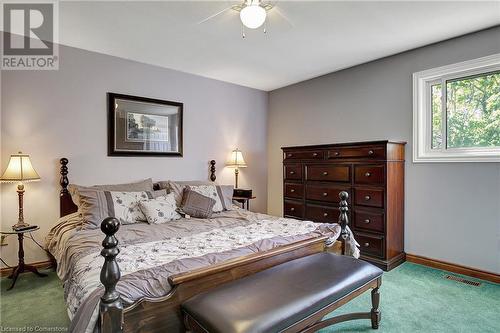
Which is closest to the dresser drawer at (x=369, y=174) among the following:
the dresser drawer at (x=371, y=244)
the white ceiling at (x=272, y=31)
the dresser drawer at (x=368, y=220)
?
the dresser drawer at (x=368, y=220)

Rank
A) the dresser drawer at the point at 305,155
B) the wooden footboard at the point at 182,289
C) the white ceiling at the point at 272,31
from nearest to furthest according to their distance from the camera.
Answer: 1. the wooden footboard at the point at 182,289
2. the white ceiling at the point at 272,31
3. the dresser drawer at the point at 305,155

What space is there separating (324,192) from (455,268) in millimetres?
1548

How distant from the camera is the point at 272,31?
2797 mm

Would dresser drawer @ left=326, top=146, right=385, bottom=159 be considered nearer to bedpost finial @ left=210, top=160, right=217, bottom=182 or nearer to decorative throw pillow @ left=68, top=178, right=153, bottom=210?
bedpost finial @ left=210, top=160, right=217, bottom=182

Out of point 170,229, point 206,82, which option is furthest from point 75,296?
point 206,82

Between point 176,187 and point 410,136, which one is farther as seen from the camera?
point 176,187

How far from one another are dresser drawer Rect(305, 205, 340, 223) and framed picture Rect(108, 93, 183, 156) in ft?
6.44

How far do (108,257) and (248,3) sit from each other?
83.1 inches

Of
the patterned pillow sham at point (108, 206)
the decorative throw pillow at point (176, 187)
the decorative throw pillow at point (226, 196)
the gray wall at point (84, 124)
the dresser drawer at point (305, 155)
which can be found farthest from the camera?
the dresser drawer at point (305, 155)

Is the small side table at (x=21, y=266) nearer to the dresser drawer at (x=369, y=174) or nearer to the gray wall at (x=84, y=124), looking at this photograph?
the gray wall at (x=84, y=124)

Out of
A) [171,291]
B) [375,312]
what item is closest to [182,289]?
[171,291]

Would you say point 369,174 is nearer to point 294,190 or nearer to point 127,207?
point 294,190

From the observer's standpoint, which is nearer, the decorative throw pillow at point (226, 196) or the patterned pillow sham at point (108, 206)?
the patterned pillow sham at point (108, 206)

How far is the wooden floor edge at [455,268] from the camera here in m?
2.73
